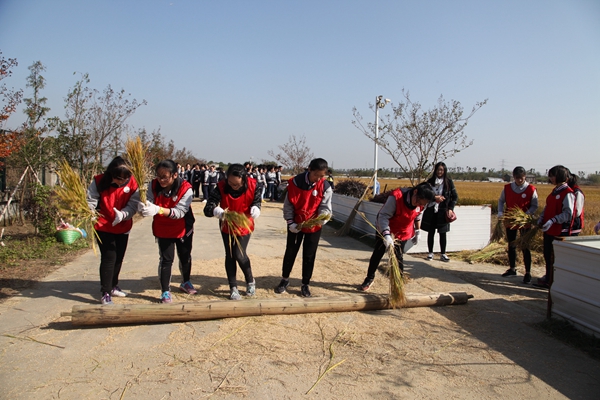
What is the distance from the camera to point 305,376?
3.20 m

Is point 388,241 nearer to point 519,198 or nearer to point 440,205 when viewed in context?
point 440,205

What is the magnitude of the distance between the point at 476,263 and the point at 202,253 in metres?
5.14

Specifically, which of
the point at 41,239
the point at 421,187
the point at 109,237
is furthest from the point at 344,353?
the point at 41,239

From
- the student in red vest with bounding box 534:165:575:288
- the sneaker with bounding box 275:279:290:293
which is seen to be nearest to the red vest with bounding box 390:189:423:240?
the sneaker with bounding box 275:279:290:293

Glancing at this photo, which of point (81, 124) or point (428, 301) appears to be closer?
point (428, 301)

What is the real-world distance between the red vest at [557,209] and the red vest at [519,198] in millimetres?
620

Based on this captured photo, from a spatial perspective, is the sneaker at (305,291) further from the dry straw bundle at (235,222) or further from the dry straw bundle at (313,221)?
the dry straw bundle at (235,222)

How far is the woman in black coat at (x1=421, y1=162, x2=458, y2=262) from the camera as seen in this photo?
23.2 feet

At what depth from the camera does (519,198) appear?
6.42 meters

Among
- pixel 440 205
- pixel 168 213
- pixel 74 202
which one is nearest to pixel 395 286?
pixel 168 213

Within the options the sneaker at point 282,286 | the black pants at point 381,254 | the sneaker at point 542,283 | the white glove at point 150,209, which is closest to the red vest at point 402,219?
the black pants at point 381,254

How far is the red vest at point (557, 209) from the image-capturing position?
18.2 ft

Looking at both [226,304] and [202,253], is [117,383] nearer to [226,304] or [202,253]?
[226,304]

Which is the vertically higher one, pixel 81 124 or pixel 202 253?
pixel 81 124
